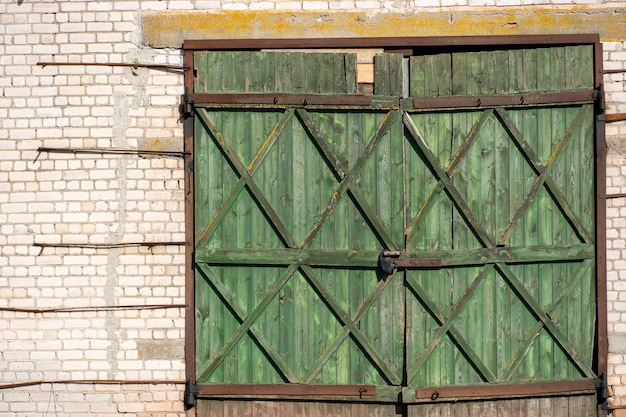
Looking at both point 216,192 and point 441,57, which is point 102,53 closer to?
point 216,192

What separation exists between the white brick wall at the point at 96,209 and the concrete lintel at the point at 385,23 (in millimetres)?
94

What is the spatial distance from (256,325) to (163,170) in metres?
1.65

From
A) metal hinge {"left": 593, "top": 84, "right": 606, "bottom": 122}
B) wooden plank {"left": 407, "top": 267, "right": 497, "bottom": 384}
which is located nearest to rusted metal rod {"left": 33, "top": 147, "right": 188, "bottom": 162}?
wooden plank {"left": 407, "top": 267, "right": 497, "bottom": 384}

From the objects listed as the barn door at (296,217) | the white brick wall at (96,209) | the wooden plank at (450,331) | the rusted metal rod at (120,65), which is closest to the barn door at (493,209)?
the wooden plank at (450,331)

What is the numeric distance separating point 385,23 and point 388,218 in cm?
178

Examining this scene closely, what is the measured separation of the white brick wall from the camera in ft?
19.5

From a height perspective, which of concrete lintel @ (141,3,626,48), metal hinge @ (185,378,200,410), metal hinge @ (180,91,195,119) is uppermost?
concrete lintel @ (141,3,626,48)

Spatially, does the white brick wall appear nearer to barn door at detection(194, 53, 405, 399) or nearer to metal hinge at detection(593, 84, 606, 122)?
metal hinge at detection(593, 84, 606, 122)

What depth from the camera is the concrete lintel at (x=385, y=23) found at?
5969mm

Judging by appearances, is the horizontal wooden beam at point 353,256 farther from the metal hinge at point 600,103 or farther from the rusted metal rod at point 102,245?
the metal hinge at point 600,103

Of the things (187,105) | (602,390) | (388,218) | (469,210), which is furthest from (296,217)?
(602,390)

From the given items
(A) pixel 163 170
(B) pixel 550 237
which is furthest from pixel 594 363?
(A) pixel 163 170

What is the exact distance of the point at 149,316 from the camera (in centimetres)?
596

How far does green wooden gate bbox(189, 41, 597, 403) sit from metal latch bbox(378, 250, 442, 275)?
2 cm
